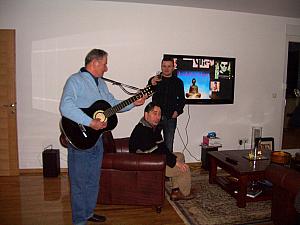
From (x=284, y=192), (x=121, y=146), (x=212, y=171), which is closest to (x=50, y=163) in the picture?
(x=121, y=146)

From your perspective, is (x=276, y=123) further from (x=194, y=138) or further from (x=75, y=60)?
(x=75, y=60)

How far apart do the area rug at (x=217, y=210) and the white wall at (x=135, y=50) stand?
4.34 ft

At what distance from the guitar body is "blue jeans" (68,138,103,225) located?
6cm

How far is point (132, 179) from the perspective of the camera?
2502mm

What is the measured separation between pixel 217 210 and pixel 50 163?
2.33 meters

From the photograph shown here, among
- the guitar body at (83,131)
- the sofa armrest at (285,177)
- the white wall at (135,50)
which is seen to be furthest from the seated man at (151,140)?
the white wall at (135,50)

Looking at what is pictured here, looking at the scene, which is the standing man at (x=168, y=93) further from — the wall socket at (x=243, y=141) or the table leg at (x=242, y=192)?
the wall socket at (x=243, y=141)

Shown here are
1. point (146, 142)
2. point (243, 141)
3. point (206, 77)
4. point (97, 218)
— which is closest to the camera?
point (97, 218)

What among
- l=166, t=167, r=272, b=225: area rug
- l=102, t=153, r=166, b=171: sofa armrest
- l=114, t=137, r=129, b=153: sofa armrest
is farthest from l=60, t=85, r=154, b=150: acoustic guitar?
l=166, t=167, r=272, b=225: area rug

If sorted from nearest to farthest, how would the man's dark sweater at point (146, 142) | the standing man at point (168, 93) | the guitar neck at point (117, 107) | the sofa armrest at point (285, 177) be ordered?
the sofa armrest at point (285, 177) → the guitar neck at point (117, 107) → the man's dark sweater at point (146, 142) → the standing man at point (168, 93)

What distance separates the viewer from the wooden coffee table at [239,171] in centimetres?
267

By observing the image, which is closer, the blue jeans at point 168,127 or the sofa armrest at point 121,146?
the sofa armrest at point 121,146

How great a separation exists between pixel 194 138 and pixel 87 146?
8.30ft

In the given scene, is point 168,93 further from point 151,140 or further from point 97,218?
point 97,218
